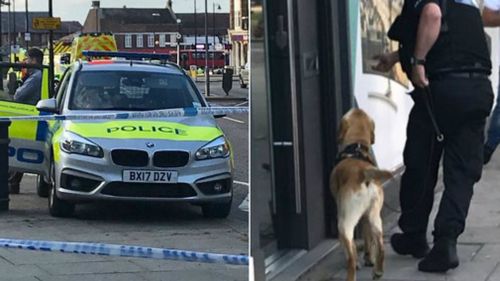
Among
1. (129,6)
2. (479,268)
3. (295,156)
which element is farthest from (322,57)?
(129,6)

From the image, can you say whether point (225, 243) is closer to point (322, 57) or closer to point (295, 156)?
point (295, 156)

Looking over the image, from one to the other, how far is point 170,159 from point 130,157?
247 millimetres

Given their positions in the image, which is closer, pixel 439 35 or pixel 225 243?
pixel 439 35

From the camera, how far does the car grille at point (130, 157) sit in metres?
5.91

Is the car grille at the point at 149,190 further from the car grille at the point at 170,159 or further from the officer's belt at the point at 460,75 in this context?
the officer's belt at the point at 460,75

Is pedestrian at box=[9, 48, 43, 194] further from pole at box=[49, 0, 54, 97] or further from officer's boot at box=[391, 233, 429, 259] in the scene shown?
officer's boot at box=[391, 233, 429, 259]

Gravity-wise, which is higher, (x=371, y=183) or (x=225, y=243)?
(x=371, y=183)

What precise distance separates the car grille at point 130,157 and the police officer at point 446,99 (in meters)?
1.61

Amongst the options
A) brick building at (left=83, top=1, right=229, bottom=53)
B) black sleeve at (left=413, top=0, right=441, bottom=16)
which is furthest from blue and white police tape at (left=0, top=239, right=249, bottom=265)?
black sleeve at (left=413, top=0, right=441, bottom=16)

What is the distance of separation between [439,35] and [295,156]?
1.18 meters

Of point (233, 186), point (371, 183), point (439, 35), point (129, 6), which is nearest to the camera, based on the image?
point (129, 6)

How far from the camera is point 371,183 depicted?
5.37 metres

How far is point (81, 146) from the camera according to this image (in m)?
6.27

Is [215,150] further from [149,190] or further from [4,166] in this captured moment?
[4,166]
